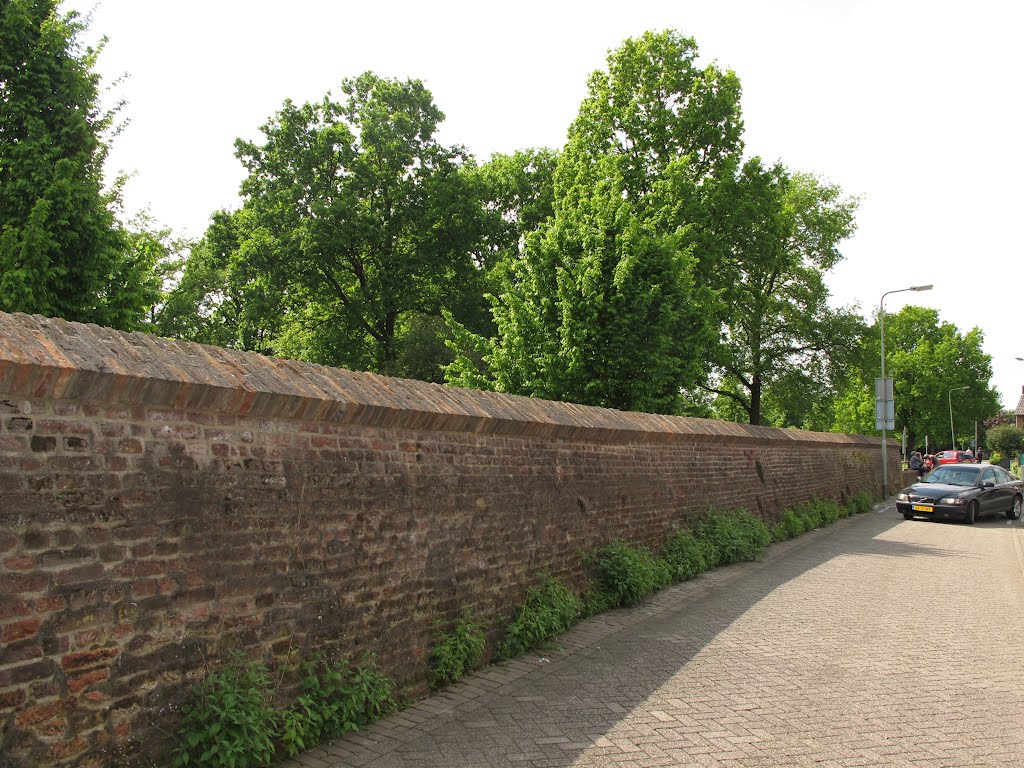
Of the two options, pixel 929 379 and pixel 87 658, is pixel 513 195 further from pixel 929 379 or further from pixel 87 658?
pixel 929 379

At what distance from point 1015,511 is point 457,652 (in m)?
21.9

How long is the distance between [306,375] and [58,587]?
1.92m

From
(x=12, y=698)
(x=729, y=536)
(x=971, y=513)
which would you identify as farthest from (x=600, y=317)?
(x=12, y=698)

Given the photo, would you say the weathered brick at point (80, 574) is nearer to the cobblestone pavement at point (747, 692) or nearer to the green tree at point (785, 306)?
the cobblestone pavement at point (747, 692)

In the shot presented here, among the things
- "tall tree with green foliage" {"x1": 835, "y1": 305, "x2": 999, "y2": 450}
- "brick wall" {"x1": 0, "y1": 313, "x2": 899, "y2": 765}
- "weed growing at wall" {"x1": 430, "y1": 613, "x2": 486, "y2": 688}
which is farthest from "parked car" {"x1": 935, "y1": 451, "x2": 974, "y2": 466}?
"weed growing at wall" {"x1": 430, "y1": 613, "x2": 486, "y2": 688}

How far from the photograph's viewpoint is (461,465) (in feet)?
20.6

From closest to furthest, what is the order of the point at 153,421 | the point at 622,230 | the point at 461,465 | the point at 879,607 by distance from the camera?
the point at 153,421
the point at 461,465
the point at 879,607
the point at 622,230

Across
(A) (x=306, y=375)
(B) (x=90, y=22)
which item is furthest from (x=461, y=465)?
(B) (x=90, y=22)

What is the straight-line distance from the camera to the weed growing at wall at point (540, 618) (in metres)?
6.59

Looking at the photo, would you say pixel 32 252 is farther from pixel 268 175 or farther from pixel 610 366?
pixel 268 175

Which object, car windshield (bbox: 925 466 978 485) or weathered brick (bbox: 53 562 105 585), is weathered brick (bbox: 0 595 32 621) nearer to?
weathered brick (bbox: 53 562 105 585)

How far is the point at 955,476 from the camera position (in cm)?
2200

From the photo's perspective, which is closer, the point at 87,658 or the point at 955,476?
the point at 87,658

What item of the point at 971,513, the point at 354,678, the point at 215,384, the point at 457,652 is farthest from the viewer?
the point at 971,513
